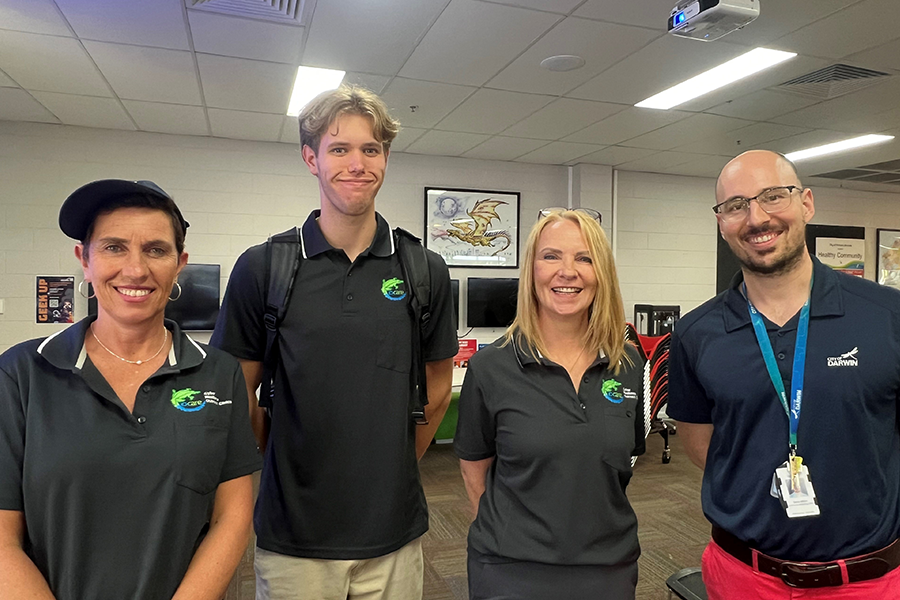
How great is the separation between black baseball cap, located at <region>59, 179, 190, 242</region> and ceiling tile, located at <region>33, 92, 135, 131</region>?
4.03 metres

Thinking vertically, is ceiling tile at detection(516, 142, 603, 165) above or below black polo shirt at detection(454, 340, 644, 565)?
above

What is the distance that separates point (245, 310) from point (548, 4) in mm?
2359

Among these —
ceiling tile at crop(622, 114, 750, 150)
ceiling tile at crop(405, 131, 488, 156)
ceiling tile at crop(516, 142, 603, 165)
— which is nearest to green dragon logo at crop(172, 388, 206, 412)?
ceiling tile at crop(405, 131, 488, 156)

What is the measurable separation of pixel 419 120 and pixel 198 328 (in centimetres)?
292

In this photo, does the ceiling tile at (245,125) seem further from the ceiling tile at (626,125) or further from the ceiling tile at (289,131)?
the ceiling tile at (626,125)

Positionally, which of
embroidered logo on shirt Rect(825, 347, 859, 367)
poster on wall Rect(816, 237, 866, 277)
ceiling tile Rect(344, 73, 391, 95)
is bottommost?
embroidered logo on shirt Rect(825, 347, 859, 367)

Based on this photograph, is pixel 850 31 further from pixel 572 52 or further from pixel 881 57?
pixel 572 52

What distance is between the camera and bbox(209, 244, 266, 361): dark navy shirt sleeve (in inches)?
57.0

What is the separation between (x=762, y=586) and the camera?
4.70 feet

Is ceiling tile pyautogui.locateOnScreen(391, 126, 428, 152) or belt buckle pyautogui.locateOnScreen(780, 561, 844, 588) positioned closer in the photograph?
belt buckle pyautogui.locateOnScreen(780, 561, 844, 588)

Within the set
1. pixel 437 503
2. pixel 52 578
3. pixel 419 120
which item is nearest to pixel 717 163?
pixel 419 120

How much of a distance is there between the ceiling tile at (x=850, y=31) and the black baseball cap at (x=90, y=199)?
3415 mm

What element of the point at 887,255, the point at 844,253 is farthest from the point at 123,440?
the point at 887,255

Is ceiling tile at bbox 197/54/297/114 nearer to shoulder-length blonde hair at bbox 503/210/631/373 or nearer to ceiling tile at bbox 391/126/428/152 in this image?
ceiling tile at bbox 391/126/428/152
